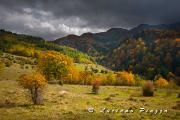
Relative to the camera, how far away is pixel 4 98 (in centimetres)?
5744

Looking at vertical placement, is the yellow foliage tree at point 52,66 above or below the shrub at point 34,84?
above

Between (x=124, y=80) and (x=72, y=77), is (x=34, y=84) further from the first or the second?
(x=124, y=80)

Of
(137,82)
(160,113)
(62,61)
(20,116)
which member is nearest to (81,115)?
(20,116)

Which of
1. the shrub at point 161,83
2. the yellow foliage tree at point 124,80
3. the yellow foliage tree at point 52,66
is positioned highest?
the yellow foliage tree at point 52,66

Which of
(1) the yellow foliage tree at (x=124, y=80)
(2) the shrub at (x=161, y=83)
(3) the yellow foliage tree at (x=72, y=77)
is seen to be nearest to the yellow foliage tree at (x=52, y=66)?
(3) the yellow foliage tree at (x=72, y=77)

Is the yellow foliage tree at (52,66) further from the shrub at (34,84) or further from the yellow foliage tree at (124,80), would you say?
the shrub at (34,84)

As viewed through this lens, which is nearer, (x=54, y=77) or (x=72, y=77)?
(x=54, y=77)

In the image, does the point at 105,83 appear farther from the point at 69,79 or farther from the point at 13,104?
the point at 13,104

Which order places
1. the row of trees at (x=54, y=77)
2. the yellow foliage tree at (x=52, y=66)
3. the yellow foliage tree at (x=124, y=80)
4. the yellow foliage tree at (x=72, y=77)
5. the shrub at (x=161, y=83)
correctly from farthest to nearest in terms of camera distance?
the shrub at (x=161, y=83) < the yellow foliage tree at (x=124, y=80) < the yellow foliage tree at (x=72, y=77) < the yellow foliage tree at (x=52, y=66) < the row of trees at (x=54, y=77)

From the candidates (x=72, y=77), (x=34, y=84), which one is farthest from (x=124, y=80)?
(x=34, y=84)

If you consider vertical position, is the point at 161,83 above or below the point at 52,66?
below

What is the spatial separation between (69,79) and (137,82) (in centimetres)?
4256

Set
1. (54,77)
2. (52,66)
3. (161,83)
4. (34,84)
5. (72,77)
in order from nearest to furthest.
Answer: (34,84) < (52,66) < (54,77) < (72,77) < (161,83)

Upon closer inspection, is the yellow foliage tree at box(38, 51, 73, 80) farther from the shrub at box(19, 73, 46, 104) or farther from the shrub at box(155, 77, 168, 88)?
the shrub at box(155, 77, 168, 88)
